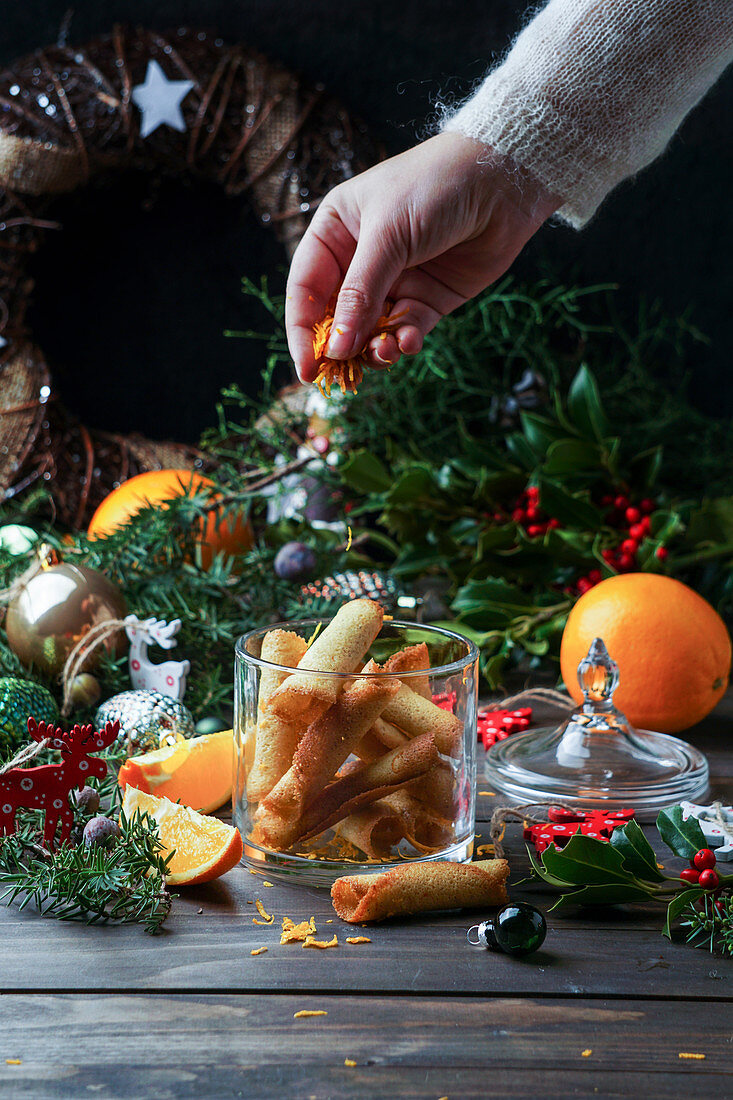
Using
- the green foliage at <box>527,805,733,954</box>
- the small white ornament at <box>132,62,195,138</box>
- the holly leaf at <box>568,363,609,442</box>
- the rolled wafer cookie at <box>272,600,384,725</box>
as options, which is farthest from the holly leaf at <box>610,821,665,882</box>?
the small white ornament at <box>132,62,195,138</box>

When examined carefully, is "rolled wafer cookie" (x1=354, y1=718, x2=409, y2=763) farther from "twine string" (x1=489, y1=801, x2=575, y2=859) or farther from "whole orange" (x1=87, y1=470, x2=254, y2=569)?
"whole orange" (x1=87, y1=470, x2=254, y2=569)

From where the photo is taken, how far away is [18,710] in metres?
0.83

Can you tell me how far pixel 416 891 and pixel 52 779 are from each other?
0.25 m

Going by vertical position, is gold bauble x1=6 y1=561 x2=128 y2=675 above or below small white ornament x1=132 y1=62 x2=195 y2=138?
below

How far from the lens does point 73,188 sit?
1428mm

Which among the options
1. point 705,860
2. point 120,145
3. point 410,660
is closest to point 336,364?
point 410,660

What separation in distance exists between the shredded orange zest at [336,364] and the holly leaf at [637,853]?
43 centimetres

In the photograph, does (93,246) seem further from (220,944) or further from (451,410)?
(220,944)

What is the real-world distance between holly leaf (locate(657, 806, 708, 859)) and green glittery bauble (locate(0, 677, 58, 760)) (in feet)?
1.61

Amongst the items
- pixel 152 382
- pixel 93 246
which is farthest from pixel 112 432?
pixel 93 246

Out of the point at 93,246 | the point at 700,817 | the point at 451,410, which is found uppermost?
the point at 93,246

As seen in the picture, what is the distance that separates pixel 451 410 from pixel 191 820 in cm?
88

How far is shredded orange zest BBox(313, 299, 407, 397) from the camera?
2.85ft

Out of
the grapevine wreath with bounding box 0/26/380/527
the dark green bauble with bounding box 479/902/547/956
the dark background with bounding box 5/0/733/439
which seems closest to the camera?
the dark green bauble with bounding box 479/902/547/956
